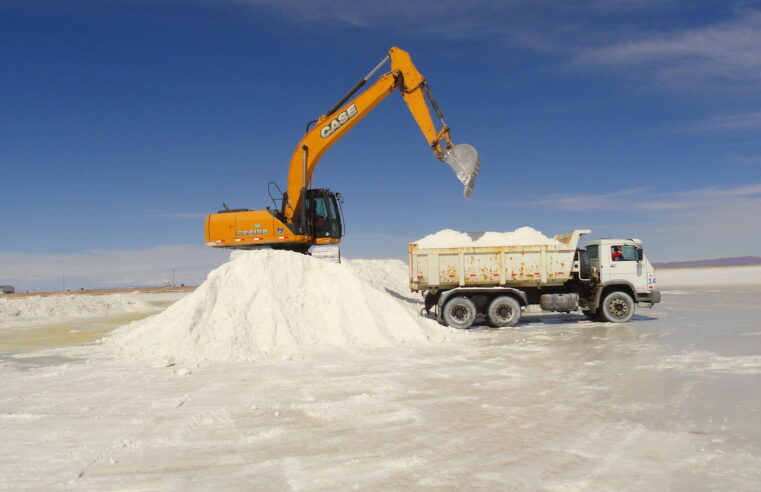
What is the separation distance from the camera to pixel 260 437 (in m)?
6.24

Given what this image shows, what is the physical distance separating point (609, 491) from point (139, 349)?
1152 centimetres

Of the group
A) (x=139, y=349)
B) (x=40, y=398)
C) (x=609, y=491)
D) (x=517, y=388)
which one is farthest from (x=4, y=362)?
(x=609, y=491)

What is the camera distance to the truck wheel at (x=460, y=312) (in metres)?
17.4

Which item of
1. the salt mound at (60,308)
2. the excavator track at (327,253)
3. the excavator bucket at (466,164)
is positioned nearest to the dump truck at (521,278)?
the excavator bucket at (466,164)

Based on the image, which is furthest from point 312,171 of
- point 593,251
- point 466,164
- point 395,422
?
point 395,422

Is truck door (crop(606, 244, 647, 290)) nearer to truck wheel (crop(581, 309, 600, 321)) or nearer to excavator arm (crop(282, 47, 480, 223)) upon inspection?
truck wheel (crop(581, 309, 600, 321))

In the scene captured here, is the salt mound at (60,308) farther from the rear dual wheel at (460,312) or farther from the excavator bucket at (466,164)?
the excavator bucket at (466,164)

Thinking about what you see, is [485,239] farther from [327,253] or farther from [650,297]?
[327,253]

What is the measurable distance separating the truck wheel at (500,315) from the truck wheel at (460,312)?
62cm

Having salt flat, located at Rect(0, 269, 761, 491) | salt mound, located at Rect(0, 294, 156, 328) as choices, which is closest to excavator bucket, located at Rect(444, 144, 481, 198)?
salt flat, located at Rect(0, 269, 761, 491)

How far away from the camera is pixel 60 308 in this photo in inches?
1025

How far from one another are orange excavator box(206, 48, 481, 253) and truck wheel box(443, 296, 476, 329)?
11.7 feet

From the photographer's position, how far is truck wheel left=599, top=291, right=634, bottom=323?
1778cm

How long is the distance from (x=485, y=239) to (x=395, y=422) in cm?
1484
